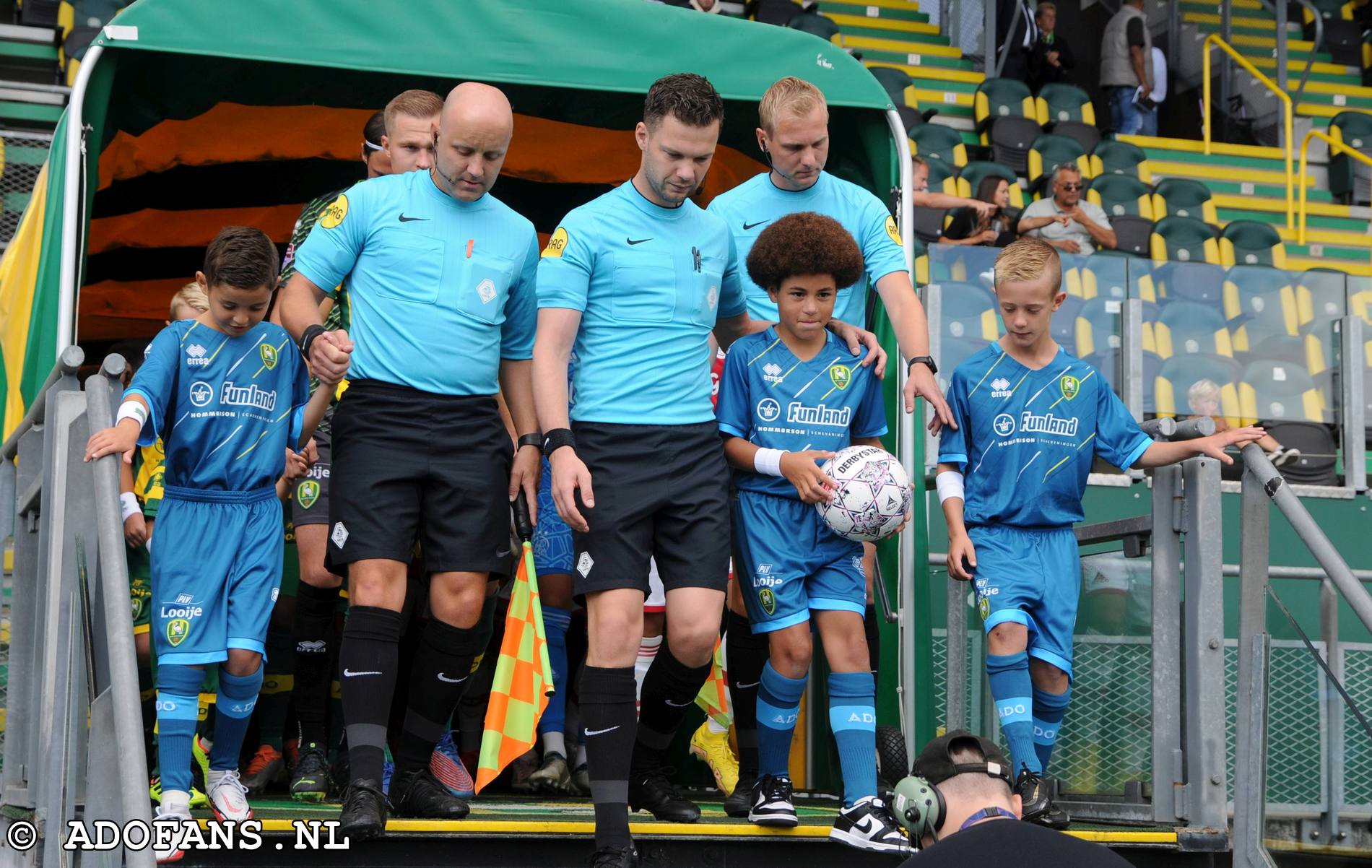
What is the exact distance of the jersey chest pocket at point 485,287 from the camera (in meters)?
4.28

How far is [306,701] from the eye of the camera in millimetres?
5051

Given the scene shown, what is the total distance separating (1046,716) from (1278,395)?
401cm

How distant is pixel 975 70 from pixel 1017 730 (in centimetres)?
1219

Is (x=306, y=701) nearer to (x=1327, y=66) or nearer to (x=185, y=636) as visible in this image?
(x=185, y=636)

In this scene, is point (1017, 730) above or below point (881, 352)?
below

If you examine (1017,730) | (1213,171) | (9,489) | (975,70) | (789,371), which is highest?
(975,70)

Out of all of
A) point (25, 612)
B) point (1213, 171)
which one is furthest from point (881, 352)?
point (1213, 171)

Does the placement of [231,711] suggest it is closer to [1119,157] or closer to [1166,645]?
[1166,645]

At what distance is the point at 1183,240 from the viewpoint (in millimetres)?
12812

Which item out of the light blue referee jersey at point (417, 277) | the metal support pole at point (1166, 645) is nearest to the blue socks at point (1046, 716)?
the metal support pole at point (1166, 645)

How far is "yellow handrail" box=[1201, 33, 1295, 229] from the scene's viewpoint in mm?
14195

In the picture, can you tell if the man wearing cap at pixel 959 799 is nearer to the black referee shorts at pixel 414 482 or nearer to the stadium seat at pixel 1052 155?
the black referee shorts at pixel 414 482

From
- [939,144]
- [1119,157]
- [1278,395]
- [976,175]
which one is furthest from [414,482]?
[1119,157]

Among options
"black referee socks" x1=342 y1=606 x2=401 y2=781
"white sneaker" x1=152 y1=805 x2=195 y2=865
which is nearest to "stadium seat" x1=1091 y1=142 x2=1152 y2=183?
"black referee socks" x1=342 y1=606 x2=401 y2=781
